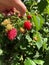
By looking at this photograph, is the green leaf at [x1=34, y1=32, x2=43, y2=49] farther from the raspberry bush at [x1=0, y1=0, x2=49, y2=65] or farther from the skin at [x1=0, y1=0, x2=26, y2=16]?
the skin at [x1=0, y1=0, x2=26, y2=16]

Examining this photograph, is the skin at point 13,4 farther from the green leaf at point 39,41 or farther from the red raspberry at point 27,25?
the green leaf at point 39,41

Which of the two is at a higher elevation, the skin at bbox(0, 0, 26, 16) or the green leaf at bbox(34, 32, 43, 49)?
the skin at bbox(0, 0, 26, 16)

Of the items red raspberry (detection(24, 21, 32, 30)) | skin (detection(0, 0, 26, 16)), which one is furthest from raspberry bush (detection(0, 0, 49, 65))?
skin (detection(0, 0, 26, 16))

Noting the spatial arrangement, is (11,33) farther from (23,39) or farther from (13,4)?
(13,4)

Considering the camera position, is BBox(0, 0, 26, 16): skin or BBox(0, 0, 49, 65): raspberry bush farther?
BBox(0, 0, 49, 65): raspberry bush

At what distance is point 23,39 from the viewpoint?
2.30 m

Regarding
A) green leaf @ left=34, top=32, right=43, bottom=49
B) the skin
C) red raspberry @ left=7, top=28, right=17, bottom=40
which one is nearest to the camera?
the skin

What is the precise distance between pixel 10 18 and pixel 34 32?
0.66 ft

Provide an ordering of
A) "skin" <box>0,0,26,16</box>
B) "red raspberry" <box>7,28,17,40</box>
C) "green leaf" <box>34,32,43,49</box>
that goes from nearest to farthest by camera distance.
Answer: "skin" <box>0,0,26,16</box>, "red raspberry" <box>7,28,17,40</box>, "green leaf" <box>34,32,43,49</box>

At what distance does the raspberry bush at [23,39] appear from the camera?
6.99 ft

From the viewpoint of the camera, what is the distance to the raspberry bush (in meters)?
2.13

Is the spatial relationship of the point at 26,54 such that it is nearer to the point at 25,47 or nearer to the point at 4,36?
the point at 25,47

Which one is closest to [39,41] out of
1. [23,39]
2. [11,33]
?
[23,39]

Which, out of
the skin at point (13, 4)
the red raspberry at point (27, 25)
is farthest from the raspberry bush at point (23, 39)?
the skin at point (13, 4)
